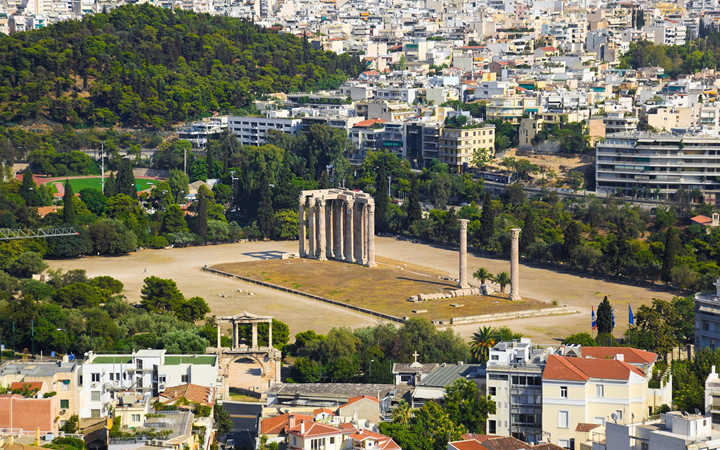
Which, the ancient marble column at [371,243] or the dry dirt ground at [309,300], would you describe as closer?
the dry dirt ground at [309,300]

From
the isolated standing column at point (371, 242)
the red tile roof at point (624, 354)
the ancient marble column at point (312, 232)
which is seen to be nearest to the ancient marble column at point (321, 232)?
the ancient marble column at point (312, 232)

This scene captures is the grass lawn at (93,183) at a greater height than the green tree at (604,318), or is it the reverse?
the grass lawn at (93,183)

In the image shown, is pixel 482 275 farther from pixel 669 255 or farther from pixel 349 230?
pixel 349 230

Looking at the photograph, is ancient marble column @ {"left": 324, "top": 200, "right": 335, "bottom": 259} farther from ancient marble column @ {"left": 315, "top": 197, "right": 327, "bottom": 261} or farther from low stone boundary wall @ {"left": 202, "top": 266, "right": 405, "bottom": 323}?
low stone boundary wall @ {"left": 202, "top": 266, "right": 405, "bottom": 323}

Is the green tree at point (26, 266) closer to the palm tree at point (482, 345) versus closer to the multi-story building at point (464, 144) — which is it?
the palm tree at point (482, 345)

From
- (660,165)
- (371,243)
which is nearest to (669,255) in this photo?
(371,243)

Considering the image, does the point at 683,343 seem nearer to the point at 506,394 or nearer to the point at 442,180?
the point at 506,394

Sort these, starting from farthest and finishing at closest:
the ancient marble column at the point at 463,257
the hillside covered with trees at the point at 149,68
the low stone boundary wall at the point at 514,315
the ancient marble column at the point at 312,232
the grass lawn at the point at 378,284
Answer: the hillside covered with trees at the point at 149,68 < the ancient marble column at the point at 312,232 < the ancient marble column at the point at 463,257 < the grass lawn at the point at 378,284 < the low stone boundary wall at the point at 514,315
